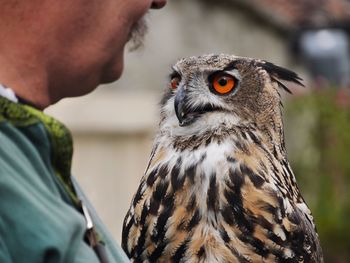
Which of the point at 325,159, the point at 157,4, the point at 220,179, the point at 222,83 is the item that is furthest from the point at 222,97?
the point at 325,159

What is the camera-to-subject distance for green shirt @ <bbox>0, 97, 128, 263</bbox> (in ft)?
6.51

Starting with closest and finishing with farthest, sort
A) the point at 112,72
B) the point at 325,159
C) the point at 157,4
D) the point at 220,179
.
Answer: the point at 112,72, the point at 157,4, the point at 220,179, the point at 325,159

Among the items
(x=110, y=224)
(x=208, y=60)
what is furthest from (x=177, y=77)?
(x=110, y=224)

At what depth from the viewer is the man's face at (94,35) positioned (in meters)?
2.22

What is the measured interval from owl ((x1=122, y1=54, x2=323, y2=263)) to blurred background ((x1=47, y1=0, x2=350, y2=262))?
1659 mm

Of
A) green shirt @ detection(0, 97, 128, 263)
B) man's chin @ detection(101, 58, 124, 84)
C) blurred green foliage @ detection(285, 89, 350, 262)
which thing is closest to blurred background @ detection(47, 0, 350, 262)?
blurred green foliage @ detection(285, 89, 350, 262)

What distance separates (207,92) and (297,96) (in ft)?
21.3

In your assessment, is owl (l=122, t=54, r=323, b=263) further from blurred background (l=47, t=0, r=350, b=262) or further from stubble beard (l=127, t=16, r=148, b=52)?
blurred background (l=47, t=0, r=350, b=262)

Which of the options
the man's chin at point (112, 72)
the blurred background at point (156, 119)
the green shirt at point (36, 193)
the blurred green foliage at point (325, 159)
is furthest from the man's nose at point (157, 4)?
the blurred green foliage at point (325, 159)

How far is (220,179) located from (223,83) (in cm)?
36

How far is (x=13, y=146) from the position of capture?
2.06 m

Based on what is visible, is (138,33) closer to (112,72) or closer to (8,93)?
(112,72)

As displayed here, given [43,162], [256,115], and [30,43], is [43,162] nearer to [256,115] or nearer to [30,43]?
[30,43]

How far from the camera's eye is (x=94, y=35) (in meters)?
2.29
